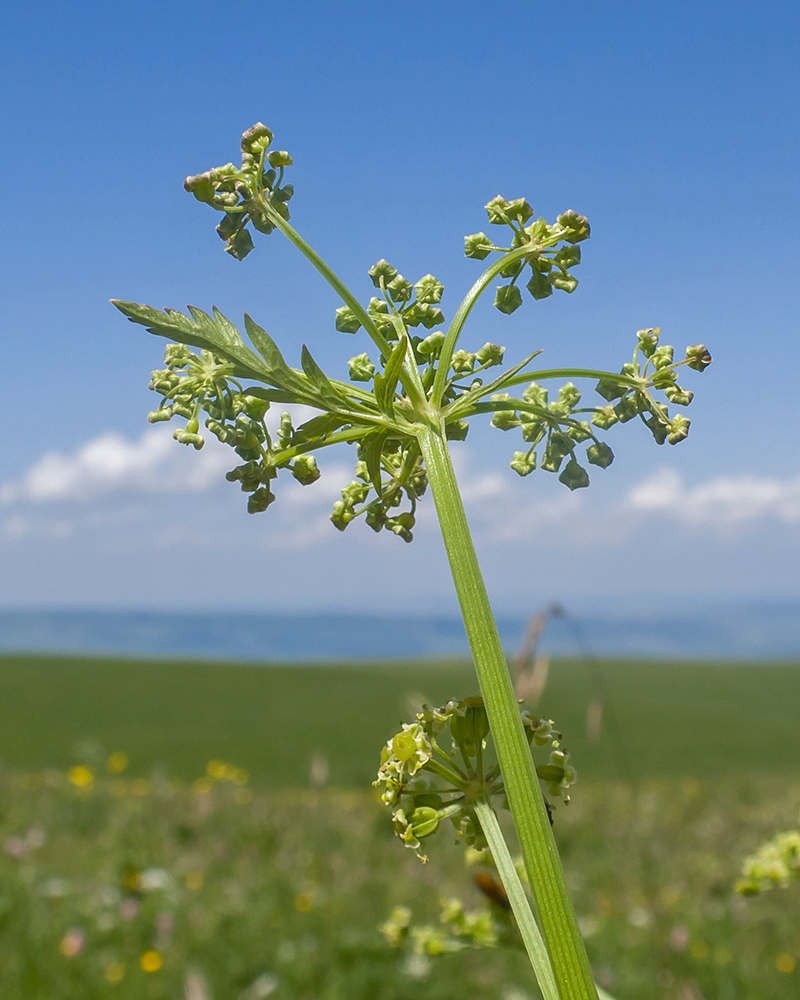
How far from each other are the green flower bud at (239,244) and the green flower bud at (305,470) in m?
0.25

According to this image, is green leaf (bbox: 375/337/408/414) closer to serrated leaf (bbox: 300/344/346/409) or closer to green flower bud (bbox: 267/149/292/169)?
serrated leaf (bbox: 300/344/346/409)

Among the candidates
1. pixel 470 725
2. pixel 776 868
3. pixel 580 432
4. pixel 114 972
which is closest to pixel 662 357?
pixel 580 432

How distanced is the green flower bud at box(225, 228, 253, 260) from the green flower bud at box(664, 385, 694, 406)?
54 cm

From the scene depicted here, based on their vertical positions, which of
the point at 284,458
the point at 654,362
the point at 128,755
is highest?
the point at 654,362

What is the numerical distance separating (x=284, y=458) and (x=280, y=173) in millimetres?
330

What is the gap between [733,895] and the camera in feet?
18.7

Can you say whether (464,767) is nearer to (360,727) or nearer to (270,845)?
(270,845)

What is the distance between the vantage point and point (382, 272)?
1068mm

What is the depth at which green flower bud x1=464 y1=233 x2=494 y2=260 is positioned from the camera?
1120 millimetres

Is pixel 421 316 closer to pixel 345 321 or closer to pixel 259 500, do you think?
pixel 345 321

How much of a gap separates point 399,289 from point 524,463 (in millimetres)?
299

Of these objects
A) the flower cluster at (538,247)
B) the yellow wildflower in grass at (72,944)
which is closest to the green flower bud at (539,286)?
the flower cluster at (538,247)

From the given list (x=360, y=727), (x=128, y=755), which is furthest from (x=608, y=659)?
(x=128, y=755)

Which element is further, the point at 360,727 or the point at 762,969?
the point at 360,727
